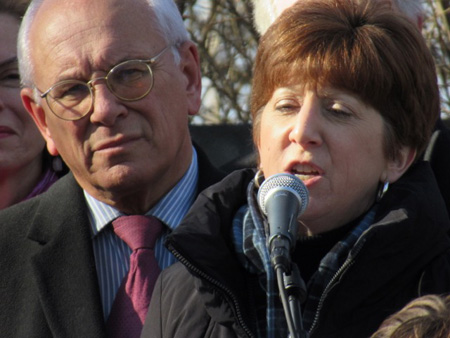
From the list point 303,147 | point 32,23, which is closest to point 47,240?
point 32,23

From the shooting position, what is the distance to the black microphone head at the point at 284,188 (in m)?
2.94

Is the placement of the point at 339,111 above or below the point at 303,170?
above

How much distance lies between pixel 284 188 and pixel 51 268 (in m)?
1.57

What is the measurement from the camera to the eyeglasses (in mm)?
4168

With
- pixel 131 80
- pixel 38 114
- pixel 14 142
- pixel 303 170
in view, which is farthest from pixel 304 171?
pixel 14 142

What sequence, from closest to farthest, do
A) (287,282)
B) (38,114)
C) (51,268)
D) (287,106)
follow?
(287,282) → (287,106) → (51,268) → (38,114)

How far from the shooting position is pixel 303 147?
3375 millimetres

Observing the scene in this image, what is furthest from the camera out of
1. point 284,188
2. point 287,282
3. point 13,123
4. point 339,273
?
point 13,123

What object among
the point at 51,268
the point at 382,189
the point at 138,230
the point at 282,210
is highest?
the point at 282,210

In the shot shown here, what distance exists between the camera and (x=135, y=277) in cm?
413

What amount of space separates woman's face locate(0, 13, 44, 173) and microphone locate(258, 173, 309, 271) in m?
2.33

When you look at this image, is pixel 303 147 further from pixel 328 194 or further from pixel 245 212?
pixel 245 212

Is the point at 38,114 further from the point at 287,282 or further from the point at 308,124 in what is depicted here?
the point at 287,282

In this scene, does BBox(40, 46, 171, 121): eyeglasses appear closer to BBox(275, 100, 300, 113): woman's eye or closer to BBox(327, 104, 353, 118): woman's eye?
BBox(275, 100, 300, 113): woman's eye
